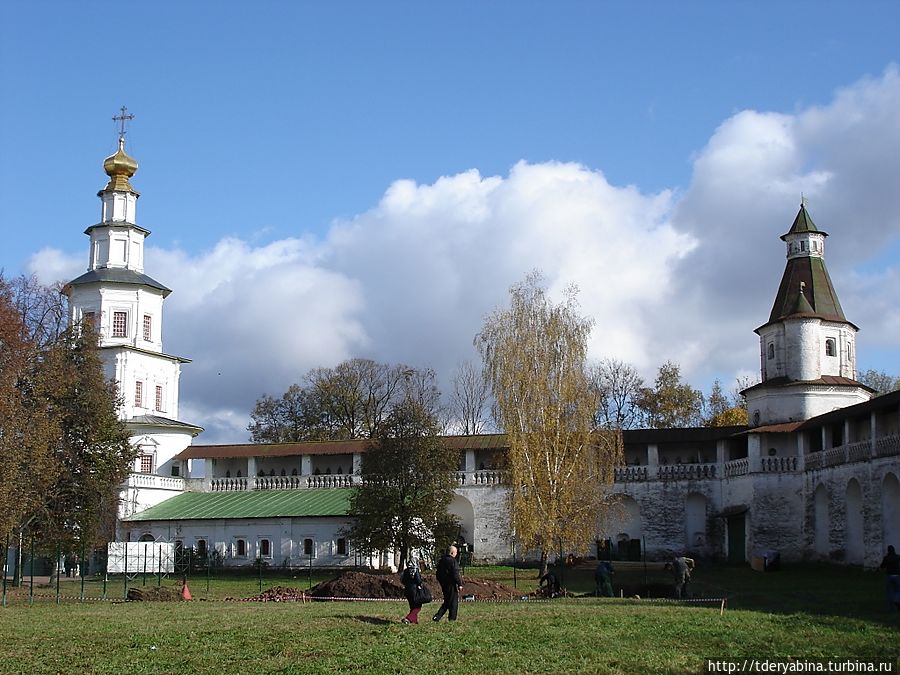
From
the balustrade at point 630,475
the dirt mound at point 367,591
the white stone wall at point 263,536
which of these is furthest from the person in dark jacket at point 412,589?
the balustrade at point 630,475

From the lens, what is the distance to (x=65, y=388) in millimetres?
40656

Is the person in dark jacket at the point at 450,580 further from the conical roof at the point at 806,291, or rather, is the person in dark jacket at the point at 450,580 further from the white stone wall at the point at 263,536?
the conical roof at the point at 806,291

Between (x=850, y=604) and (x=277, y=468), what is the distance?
37558 millimetres

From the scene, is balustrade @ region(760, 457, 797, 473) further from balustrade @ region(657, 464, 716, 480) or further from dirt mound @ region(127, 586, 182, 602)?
dirt mound @ region(127, 586, 182, 602)

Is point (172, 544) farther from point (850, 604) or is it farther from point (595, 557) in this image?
point (850, 604)

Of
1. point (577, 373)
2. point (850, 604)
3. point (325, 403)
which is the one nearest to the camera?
point (850, 604)

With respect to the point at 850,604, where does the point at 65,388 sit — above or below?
above

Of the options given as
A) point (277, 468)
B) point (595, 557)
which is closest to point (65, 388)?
point (277, 468)

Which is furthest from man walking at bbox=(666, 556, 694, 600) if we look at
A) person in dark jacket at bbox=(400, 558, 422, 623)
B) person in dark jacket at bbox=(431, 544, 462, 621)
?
person in dark jacket at bbox=(400, 558, 422, 623)

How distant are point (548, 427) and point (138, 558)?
17.0 m

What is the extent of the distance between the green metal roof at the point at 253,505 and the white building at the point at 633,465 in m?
0.13

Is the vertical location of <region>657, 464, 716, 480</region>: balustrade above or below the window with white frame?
below

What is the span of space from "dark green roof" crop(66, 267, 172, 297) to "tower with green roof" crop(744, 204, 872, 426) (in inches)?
1186

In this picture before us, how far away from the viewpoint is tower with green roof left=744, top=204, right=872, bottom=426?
49000 millimetres
